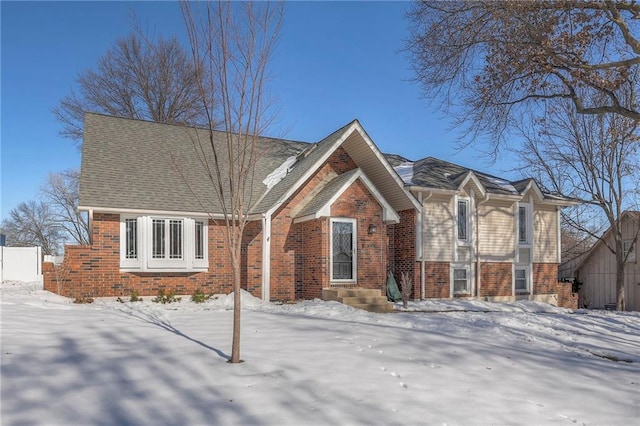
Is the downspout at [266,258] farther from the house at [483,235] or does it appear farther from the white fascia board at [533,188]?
the white fascia board at [533,188]

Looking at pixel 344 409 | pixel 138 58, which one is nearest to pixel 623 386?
pixel 344 409

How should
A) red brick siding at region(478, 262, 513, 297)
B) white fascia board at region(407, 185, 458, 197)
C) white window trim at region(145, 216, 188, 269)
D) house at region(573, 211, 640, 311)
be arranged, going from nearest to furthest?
white window trim at region(145, 216, 188, 269)
white fascia board at region(407, 185, 458, 197)
red brick siding at region(478, 262, 513, 297)
house at region(573, 211, 640, 311)

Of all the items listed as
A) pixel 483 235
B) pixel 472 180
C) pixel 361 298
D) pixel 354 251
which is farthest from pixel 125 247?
pixel 483 235

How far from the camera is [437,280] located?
1691 centimetres

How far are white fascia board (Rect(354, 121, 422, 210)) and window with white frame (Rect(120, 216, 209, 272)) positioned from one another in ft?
18.7

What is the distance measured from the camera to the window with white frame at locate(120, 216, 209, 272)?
13.8 meters

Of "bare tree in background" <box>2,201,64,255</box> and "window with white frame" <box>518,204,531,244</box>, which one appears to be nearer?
"window with white frame" <box>518,204,531,244</box>

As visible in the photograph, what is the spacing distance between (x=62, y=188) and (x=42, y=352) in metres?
39.4

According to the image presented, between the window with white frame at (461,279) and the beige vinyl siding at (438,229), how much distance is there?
2.48ft

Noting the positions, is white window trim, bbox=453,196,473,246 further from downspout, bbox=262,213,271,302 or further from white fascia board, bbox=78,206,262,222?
white fascia board, bbox=78,206,262,222

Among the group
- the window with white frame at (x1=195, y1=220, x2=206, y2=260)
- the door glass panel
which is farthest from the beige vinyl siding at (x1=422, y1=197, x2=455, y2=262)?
the window with white frame at (x1=195, y1=220, x2=206, y2=260)

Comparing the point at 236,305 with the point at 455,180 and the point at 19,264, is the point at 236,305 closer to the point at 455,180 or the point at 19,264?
the point at 455,180

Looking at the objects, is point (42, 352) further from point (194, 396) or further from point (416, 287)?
point (416, 287)

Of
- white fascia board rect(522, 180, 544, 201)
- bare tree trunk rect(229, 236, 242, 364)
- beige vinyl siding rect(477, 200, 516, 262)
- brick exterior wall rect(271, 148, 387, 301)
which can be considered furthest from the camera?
white fascia board rect(522, 180, 544, 201)
